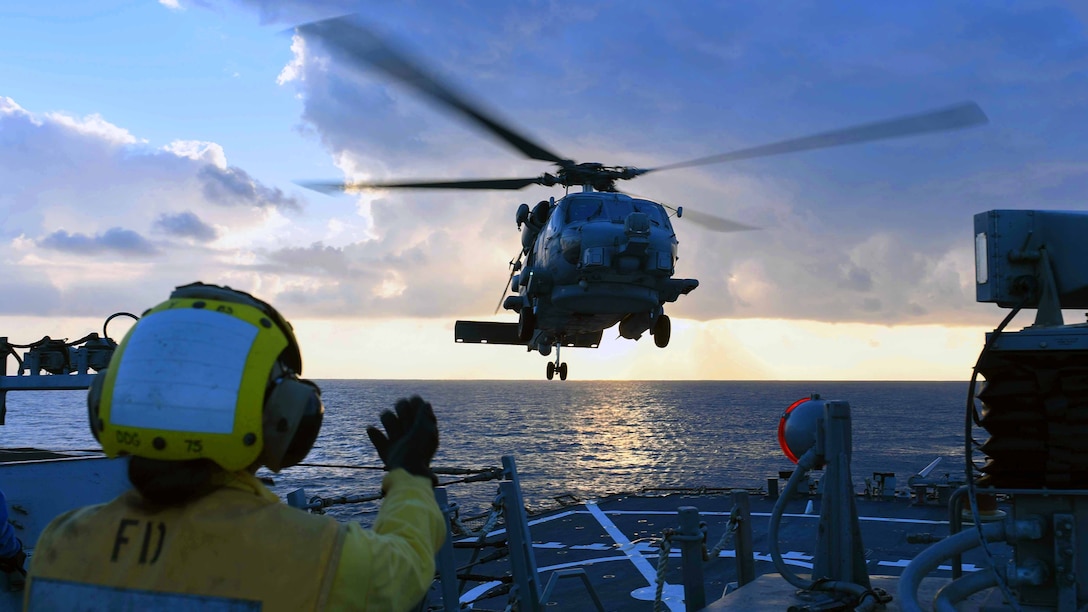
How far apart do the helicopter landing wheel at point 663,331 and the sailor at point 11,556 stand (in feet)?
42.5

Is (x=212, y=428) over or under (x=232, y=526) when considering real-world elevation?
over

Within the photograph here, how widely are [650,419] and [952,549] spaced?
136739 mm

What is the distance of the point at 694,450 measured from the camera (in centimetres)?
8688

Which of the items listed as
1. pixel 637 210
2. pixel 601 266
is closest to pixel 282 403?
pixel 601 266

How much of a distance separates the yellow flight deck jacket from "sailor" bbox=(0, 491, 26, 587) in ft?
11.7

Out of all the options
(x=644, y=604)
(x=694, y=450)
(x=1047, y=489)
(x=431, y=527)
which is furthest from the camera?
(x=694, y=450)

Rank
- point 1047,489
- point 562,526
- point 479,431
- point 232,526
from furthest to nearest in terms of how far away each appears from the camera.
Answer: point 479,431 < point 562,526 < point 1047,489 < point 232,526

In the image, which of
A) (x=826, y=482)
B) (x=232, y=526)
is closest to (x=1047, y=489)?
(x=826, y=482)

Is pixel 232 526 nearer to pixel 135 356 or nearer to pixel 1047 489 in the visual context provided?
pixel 135 356

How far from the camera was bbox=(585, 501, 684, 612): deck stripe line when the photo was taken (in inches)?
693

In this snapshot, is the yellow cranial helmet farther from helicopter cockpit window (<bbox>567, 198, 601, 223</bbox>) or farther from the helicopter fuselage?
helicopter cockpit window (<bbox>567, 198, 601, 223</bbox>)

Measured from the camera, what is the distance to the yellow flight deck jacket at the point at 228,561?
1.99 m

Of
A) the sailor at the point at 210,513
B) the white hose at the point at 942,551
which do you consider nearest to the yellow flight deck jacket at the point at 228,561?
the sailor at the point at 210,513

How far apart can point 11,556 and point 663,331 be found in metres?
13.3
